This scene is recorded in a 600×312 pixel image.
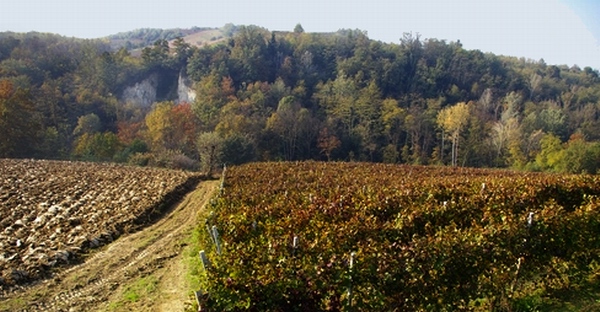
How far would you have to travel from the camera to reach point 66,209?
727 inches

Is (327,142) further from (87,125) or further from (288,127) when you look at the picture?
(87,125)

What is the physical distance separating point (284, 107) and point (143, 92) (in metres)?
39.1

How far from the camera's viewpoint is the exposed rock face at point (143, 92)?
91.2 metres

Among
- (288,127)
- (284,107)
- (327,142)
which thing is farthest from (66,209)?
(284,107)

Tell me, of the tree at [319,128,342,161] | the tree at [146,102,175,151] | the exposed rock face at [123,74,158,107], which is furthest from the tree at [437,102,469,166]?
the exposed rock face at [123,74,158,107]

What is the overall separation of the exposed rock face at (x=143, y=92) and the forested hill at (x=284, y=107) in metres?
0.31

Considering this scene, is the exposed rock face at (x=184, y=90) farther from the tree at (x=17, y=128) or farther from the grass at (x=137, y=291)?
the grass at (x=137, y=291)

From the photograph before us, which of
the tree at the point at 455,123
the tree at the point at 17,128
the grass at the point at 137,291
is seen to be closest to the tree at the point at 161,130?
the tree at the point at 17,128

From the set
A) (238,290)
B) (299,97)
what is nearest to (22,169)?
(238,290)

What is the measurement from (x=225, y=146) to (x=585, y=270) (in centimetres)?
4383

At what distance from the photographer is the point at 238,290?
7.11 meters

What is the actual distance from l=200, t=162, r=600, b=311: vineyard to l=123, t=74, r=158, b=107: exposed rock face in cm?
8524

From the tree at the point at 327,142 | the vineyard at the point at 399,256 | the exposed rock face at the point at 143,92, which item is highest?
the exposed rock face at the point at 143,92

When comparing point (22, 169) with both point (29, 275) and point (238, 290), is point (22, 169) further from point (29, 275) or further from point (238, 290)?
point (238, 290)
